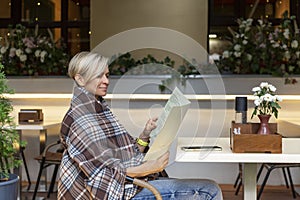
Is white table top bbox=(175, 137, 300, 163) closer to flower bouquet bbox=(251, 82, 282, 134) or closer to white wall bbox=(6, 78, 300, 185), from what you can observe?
flower bouquet bbox=(251, 82, 282, 134)

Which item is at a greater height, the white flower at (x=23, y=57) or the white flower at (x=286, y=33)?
the white flower at (x=286, y=33)

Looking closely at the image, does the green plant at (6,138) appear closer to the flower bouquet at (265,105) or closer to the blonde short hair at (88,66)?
the blonde short hair at (88,66)

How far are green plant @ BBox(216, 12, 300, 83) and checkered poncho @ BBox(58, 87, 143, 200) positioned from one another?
2331mm

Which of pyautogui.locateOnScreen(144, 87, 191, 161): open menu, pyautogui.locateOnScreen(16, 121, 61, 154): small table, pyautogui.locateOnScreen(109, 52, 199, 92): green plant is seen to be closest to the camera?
pyautogui.locateOnScreen(144, 87, 191, 161): open menu

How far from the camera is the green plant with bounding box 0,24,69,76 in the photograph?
4.36 metres

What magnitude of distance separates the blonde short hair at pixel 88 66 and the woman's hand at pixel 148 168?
1.47ft

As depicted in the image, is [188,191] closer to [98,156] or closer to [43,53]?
[98,156]

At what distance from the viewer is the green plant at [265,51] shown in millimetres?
4004

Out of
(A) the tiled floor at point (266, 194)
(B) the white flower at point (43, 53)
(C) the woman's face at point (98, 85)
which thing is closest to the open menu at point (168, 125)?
(C) the woman's face at point (98, 85)

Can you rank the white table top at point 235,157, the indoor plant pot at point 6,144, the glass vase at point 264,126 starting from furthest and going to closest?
the indoor plant pot at point 6,144
the glass vase at point 264,126
the white table top at point 235,157

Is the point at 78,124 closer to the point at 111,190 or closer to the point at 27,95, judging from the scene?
the point at 111,190

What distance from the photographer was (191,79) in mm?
4125

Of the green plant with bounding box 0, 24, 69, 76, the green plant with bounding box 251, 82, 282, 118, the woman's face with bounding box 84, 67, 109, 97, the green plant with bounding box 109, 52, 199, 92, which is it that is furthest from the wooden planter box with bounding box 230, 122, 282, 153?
the green plant with bounding box 0, 24, 69, 76

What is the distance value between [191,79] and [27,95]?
1.54 metres
